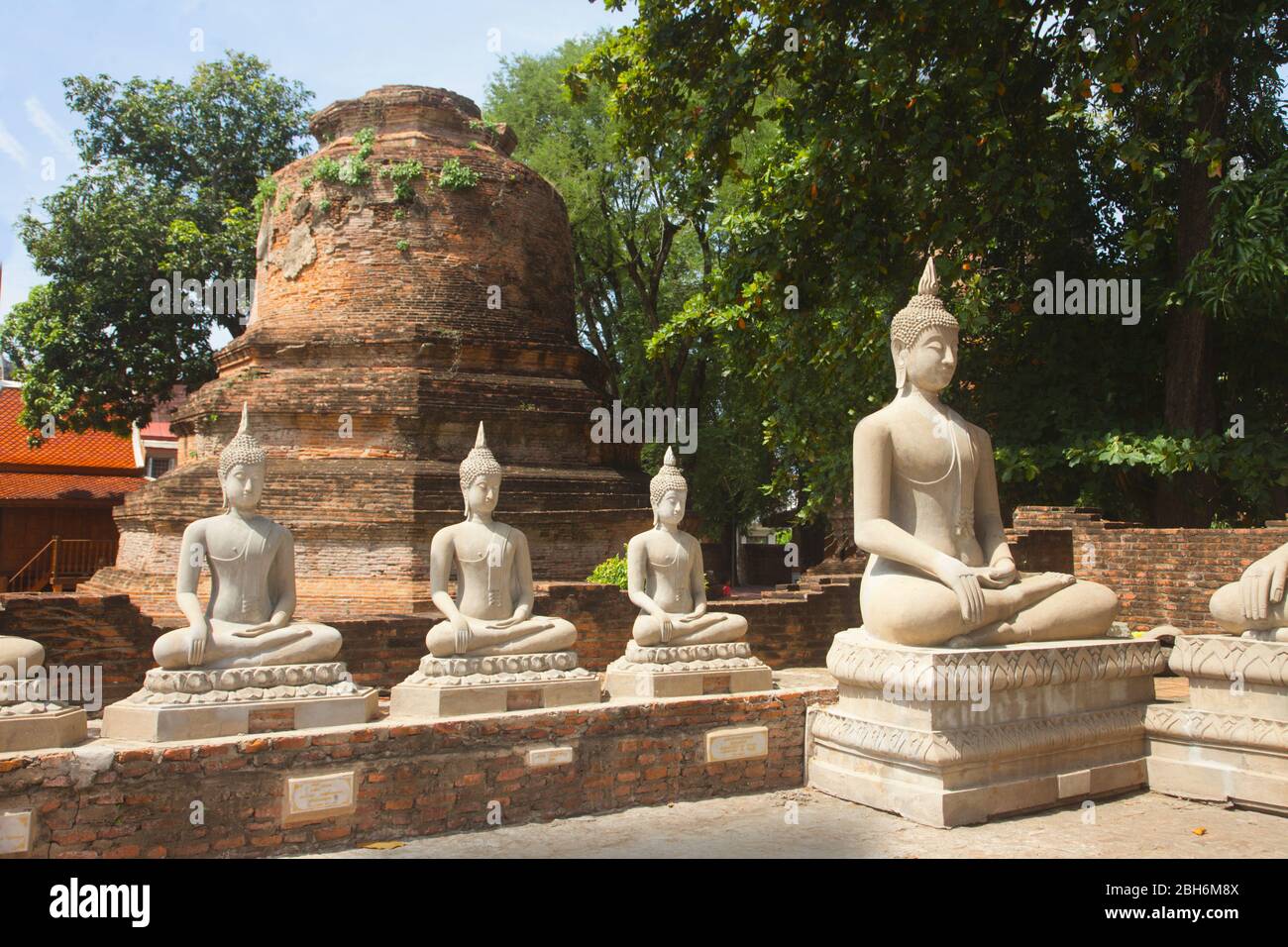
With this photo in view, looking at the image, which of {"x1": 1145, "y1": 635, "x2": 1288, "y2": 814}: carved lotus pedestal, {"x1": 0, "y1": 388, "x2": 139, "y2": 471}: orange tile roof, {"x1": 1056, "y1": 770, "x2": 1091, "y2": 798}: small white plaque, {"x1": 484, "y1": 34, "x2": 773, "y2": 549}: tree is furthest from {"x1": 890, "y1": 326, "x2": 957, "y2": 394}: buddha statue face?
{"x1": 0, "y1": 388, "x2": 139, "y2": 471}: orange tile roof

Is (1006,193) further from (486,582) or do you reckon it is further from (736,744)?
(486,582)

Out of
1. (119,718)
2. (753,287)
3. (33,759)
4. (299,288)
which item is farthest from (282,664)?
(299,288)

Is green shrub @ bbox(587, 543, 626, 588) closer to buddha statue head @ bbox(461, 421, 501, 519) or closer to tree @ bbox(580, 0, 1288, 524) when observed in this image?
tree @ bbox(580, 0, 1288, 524)

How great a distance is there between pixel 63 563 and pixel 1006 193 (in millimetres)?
21038

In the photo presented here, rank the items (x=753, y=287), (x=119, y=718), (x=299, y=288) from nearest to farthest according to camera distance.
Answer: (x=119, y=718), (x=753, y=287), (x=299, y=288)

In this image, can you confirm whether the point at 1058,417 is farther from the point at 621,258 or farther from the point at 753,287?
the point at 621,258

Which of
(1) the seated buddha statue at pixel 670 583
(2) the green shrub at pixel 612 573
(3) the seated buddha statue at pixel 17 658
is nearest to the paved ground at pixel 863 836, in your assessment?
(1) the seated buddha statue at pixel 670 583

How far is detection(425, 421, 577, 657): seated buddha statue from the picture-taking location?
21.1 ft

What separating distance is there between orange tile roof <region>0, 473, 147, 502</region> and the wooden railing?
1.09 m

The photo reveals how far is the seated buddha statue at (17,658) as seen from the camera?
16.3 feet

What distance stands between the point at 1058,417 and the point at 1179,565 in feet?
7.10

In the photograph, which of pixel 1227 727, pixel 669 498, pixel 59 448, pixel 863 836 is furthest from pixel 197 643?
pixel 59 448

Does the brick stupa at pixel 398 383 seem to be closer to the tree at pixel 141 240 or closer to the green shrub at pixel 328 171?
the green shrub at pixel 328 171

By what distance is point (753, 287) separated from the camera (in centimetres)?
1203
